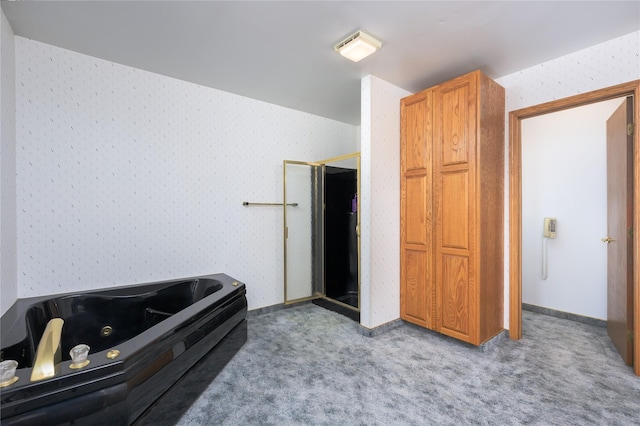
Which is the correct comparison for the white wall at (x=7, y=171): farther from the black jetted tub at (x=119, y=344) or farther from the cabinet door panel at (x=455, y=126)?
the cabinet door panel at (x=455, y=126)

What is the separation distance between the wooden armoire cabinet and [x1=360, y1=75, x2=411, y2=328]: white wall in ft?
0.37

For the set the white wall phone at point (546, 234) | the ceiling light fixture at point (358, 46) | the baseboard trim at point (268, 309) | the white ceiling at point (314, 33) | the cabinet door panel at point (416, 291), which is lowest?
the baseboard trim at point (268, 309)

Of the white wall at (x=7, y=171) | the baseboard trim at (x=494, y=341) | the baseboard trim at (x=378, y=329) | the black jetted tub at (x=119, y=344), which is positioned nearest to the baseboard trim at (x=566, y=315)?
the baseboard trim at (x=494, y=341)

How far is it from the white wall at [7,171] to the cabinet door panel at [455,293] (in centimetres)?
315

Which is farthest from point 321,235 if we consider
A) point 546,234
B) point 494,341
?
point 546,234

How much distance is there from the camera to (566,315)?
3023mm

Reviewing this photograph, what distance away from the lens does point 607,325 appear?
2.62 meters

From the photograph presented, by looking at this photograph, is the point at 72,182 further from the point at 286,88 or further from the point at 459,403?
the point at 459,403

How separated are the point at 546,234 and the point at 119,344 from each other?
4.05 metres

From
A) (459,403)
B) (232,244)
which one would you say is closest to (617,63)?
(459,403)

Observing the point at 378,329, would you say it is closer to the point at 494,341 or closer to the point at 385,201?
the point at 494,341

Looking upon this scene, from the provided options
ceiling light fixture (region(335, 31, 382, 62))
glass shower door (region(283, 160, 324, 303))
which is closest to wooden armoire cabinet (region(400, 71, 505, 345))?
ceiling light fixture (region(335, 31, 382, 62))

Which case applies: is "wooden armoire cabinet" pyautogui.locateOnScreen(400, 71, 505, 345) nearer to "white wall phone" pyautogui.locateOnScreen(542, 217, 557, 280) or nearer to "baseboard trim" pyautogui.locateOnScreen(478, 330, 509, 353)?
"baseboard trim" pyautogui.locateOnScreen(478, 330, 509, 353)

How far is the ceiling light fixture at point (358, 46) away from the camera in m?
1.98
